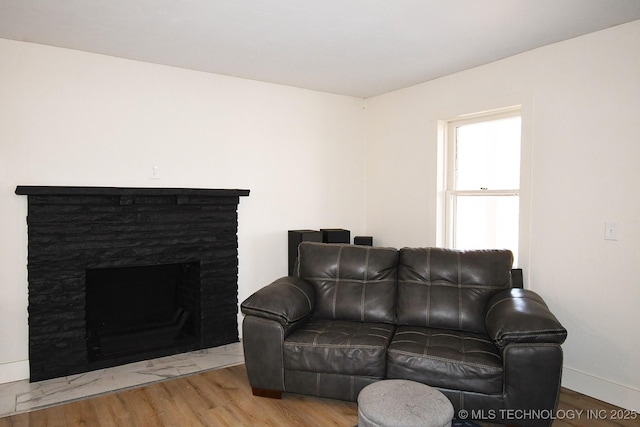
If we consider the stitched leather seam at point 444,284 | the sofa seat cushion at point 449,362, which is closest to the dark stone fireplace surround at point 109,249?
the stitched leather seam at point 444,284

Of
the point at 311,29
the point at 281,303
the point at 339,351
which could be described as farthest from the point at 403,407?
the point at 311,29

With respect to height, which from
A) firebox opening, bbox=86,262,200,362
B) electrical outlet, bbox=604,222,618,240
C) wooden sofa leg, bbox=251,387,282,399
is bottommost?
wooden sofa leg, bbox=251,387,282,399

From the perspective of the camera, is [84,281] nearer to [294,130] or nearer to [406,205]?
[294,130]

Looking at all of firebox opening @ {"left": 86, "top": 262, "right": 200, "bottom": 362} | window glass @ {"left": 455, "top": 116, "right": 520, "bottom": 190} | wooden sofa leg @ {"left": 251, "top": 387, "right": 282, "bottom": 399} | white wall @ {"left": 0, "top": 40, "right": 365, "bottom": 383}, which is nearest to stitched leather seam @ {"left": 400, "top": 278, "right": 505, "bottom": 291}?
window glass @ {"left": 455, "top": 116, "right": 520, "bottom": 190}

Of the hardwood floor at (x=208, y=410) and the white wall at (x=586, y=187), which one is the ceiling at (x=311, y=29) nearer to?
the white wall at (x=586, y=187)

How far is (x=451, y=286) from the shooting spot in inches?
125

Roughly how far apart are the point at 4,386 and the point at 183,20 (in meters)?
2.83

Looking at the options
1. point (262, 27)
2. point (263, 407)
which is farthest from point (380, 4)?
point (263, 407)

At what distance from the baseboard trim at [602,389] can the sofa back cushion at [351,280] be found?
1.33 m

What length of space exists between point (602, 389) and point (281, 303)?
2.25 metres

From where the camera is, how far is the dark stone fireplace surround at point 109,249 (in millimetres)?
3236

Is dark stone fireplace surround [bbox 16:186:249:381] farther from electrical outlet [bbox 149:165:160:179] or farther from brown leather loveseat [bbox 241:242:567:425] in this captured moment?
brown leather loveseat [bbox 241:242:567:425]

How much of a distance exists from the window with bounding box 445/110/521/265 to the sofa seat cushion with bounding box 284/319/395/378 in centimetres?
156

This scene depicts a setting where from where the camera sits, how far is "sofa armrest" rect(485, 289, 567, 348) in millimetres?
2373
